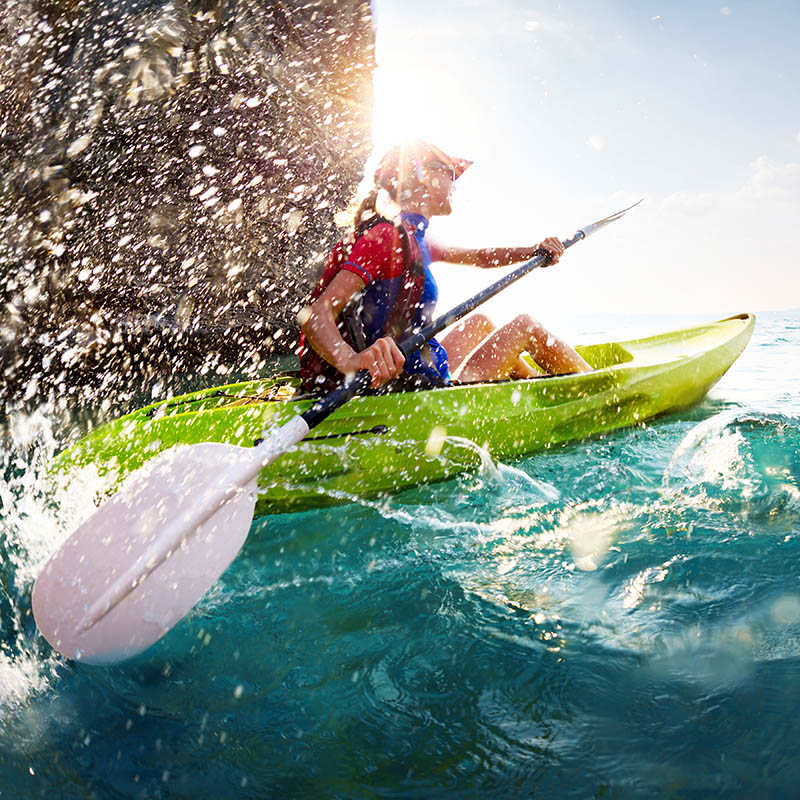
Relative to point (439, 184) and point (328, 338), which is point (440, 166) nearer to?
point (439, 184)

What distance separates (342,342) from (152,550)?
3.21ft

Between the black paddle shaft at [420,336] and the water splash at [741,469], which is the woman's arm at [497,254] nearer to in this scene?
the black paddle shaft at [420,336]

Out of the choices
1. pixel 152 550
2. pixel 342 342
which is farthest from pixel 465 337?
→ pixel 152 550

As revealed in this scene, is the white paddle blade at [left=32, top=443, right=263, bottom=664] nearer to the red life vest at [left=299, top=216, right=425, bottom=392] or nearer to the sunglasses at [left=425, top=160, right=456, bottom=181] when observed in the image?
the red life vest at [left=299, top=216, right=425, bottom=392]

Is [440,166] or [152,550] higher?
[440,166]

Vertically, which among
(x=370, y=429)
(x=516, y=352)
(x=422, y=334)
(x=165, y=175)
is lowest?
(x=516, y=352)

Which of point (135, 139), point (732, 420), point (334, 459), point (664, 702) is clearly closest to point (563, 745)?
point (664, 702)

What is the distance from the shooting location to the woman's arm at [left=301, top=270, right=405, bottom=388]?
2.26 m

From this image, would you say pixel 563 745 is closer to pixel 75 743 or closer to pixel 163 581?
pixel 75 743

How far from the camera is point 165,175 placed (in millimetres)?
7230

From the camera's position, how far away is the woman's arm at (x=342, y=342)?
2264 mm

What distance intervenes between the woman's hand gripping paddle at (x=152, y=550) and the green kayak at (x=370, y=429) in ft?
1.00

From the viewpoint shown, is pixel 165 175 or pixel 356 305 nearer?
pixel 356 305

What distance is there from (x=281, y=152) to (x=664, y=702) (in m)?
8.25
